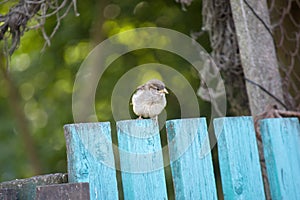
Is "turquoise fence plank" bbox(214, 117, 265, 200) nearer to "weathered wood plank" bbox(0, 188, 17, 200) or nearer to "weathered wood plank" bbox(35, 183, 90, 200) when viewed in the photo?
"weathered wood plank" bbox(35, 183, 90, 200)

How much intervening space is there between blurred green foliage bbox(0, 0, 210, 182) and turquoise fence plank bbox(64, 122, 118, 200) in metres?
3.06

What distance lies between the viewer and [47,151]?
5793 millimetres

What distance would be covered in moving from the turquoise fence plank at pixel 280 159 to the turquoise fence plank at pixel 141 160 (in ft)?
2.35

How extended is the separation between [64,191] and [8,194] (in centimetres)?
22

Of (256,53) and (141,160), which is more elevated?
(256,53)

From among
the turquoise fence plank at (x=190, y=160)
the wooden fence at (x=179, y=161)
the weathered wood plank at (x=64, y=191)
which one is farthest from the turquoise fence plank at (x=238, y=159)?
the weathered wood plank at (x=64, y=191)

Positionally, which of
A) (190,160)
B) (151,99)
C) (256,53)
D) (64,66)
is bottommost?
(190,160)

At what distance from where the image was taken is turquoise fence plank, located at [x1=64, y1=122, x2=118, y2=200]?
204cm

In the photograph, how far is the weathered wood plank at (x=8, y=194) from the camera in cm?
196

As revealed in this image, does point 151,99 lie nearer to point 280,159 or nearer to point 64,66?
point 280,159

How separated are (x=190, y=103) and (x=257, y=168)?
5.48 feet

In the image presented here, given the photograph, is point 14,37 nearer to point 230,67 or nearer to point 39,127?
point 230,67

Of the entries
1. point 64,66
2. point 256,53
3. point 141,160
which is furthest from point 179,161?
point 64,66

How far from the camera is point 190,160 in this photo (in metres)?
2.33
